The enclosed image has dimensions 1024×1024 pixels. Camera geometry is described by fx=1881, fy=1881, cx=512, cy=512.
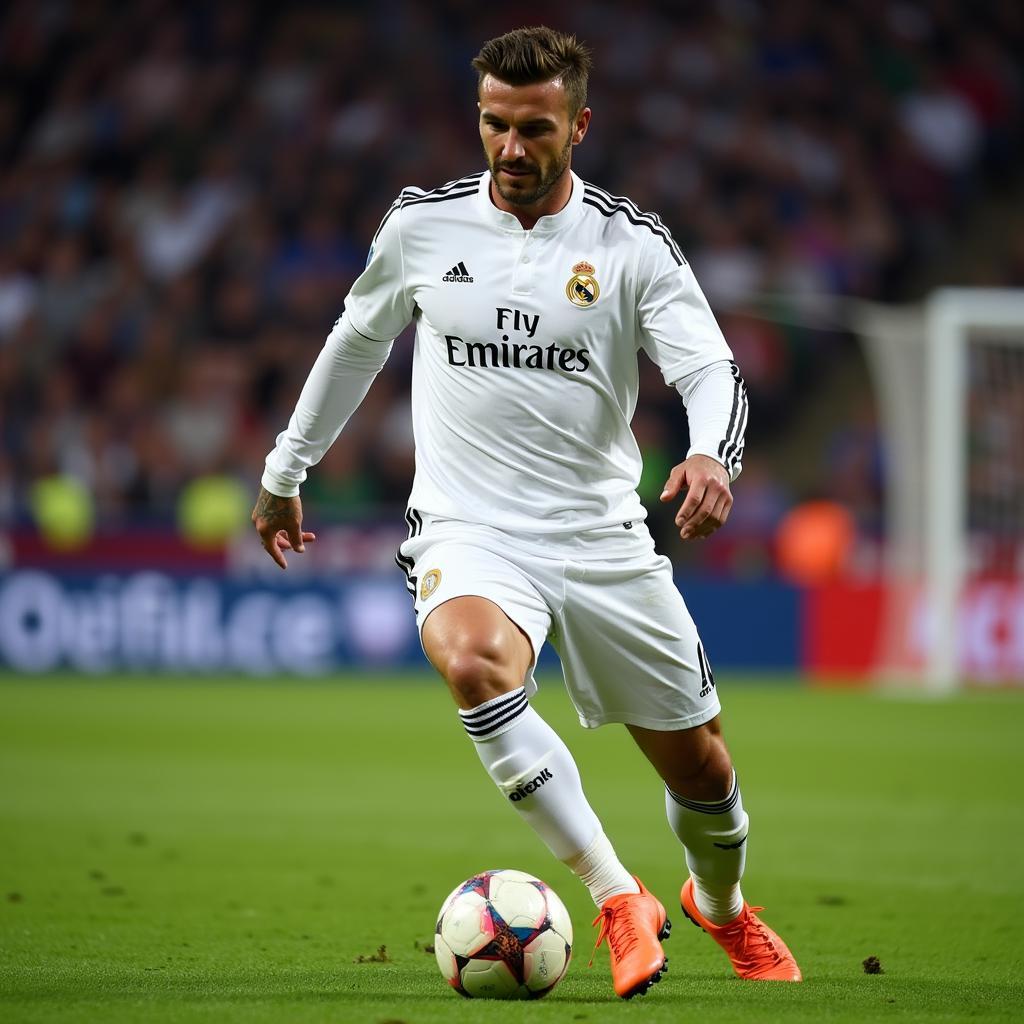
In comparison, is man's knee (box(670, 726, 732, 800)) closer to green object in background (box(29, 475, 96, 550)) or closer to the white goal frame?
the white goal frame

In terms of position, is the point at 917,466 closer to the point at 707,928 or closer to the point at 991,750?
the point at 991,750

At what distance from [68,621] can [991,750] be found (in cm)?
821

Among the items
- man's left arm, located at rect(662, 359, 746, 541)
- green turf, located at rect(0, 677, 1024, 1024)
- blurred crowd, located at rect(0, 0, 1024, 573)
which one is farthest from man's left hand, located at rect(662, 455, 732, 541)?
blurred crowd, located at rect(0, 0, 1024, 573)

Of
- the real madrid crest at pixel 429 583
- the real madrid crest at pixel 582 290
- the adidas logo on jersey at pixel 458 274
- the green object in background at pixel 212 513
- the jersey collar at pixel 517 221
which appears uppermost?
the jersey collar at pixel 517 221

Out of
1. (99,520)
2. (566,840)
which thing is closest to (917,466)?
(99,520)

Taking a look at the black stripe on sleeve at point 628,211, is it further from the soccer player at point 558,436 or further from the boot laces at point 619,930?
the boot laces at point 619,930

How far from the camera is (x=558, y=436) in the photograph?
4.82 m

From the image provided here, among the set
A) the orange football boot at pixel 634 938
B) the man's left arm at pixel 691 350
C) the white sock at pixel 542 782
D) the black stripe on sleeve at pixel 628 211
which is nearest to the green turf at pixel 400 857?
the orange football boot at pixel 634 938

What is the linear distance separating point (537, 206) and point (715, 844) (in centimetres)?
175

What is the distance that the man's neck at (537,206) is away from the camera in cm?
486

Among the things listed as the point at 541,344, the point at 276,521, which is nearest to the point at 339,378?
the point at 276,521

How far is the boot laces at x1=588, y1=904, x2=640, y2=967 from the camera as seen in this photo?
14.8 ft

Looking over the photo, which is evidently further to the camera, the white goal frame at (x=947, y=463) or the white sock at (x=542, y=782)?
the white goal frame at (x=947, y=463)

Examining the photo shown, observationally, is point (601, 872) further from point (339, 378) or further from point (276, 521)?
point (339, 378)
